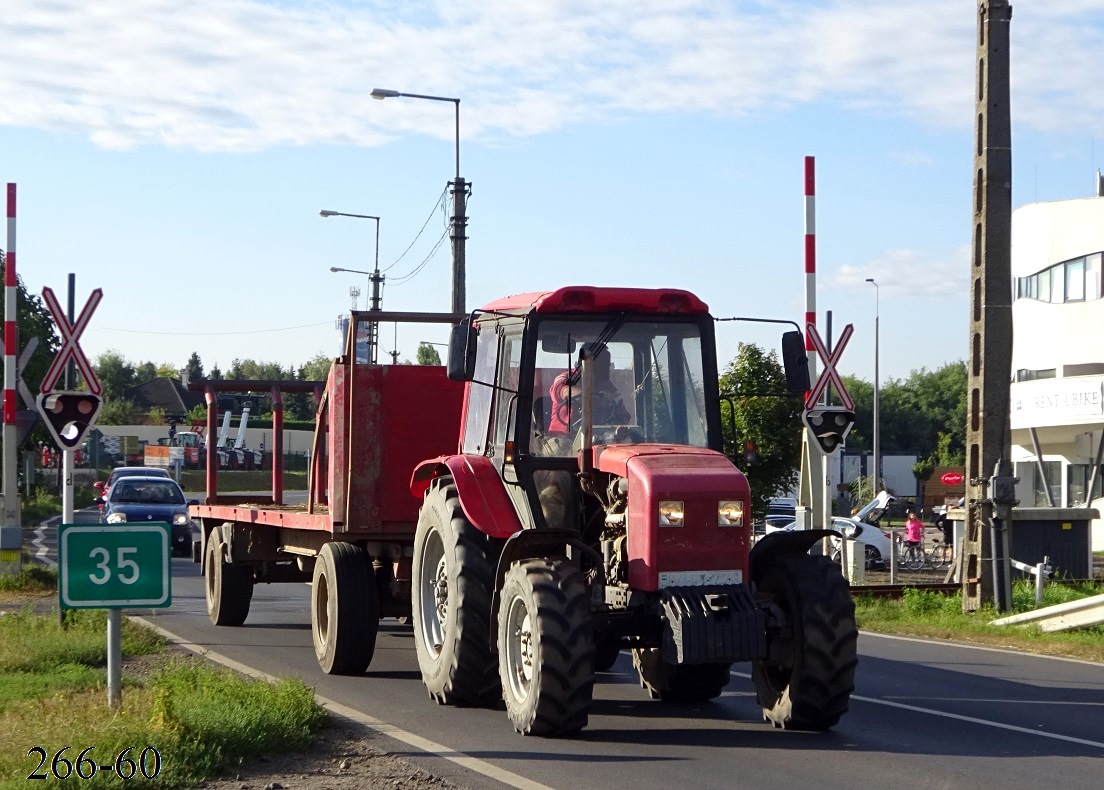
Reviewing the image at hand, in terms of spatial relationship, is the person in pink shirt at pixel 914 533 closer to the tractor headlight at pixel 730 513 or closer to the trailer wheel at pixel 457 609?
the trailer wheel at pixel 457 609

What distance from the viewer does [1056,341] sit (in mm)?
50531

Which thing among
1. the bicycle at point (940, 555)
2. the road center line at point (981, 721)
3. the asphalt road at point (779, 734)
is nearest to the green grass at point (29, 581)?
the asphalt road at point (779, 734)

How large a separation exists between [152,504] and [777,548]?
71.8ft

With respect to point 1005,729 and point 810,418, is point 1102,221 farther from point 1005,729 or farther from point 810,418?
point 1005,729

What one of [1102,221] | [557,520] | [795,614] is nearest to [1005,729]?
[795,614]

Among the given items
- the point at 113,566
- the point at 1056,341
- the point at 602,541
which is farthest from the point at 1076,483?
the point at 113,566

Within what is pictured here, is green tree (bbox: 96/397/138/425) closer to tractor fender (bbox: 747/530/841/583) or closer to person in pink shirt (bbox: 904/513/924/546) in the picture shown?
person in pink shirt (bbox: 904/513/924/546)

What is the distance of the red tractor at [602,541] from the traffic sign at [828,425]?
5.97m

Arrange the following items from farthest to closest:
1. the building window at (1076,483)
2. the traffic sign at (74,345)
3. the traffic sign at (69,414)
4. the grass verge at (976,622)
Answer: the building window at (1076,483), the grass verge at (976,622), the traffic sign at (74,345), the traffic sign at (69,414)

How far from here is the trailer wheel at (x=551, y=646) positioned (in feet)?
29.4

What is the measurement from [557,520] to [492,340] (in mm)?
1573

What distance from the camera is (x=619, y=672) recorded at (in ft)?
43.5

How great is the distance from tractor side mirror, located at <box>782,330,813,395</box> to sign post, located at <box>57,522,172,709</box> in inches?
162

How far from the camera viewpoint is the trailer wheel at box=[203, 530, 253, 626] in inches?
662
